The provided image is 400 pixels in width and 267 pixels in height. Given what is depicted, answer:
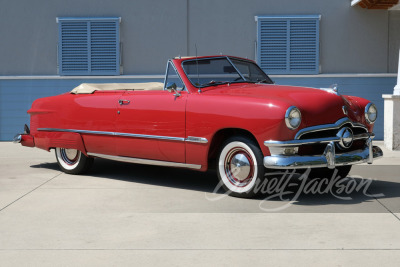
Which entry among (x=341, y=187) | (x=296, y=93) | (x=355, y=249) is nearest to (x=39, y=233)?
(x=355, y=249)

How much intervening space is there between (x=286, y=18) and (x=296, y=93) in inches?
275

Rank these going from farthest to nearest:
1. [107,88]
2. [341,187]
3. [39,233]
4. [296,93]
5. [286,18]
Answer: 1. [286,18]
2. [107,88]
3. [341,187]
4. [296,93]
5. [39,233]

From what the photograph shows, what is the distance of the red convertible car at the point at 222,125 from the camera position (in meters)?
5.69

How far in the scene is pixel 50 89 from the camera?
12969 mm

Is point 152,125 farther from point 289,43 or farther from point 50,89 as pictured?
point 50,89

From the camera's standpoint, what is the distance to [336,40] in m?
Answer: 12.8

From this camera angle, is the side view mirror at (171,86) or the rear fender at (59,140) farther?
the rear fender at (59,140)

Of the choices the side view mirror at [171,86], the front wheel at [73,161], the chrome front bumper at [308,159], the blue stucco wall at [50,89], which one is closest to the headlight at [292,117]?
the chrome front bumper at [308,159]

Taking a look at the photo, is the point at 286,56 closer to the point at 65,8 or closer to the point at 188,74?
the point at 65,8

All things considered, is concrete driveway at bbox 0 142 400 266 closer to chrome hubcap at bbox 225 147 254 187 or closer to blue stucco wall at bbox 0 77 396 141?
chrome hubcap at bbox 225 147 254 187

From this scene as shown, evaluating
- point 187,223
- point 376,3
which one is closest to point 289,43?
point 376,3

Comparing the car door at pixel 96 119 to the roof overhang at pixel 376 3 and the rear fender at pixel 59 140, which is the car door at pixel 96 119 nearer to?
the rear fender at pixel 59 140

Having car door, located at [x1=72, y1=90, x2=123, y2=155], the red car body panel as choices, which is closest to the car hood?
the red car body panel

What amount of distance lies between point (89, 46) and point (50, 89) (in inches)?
48.0
